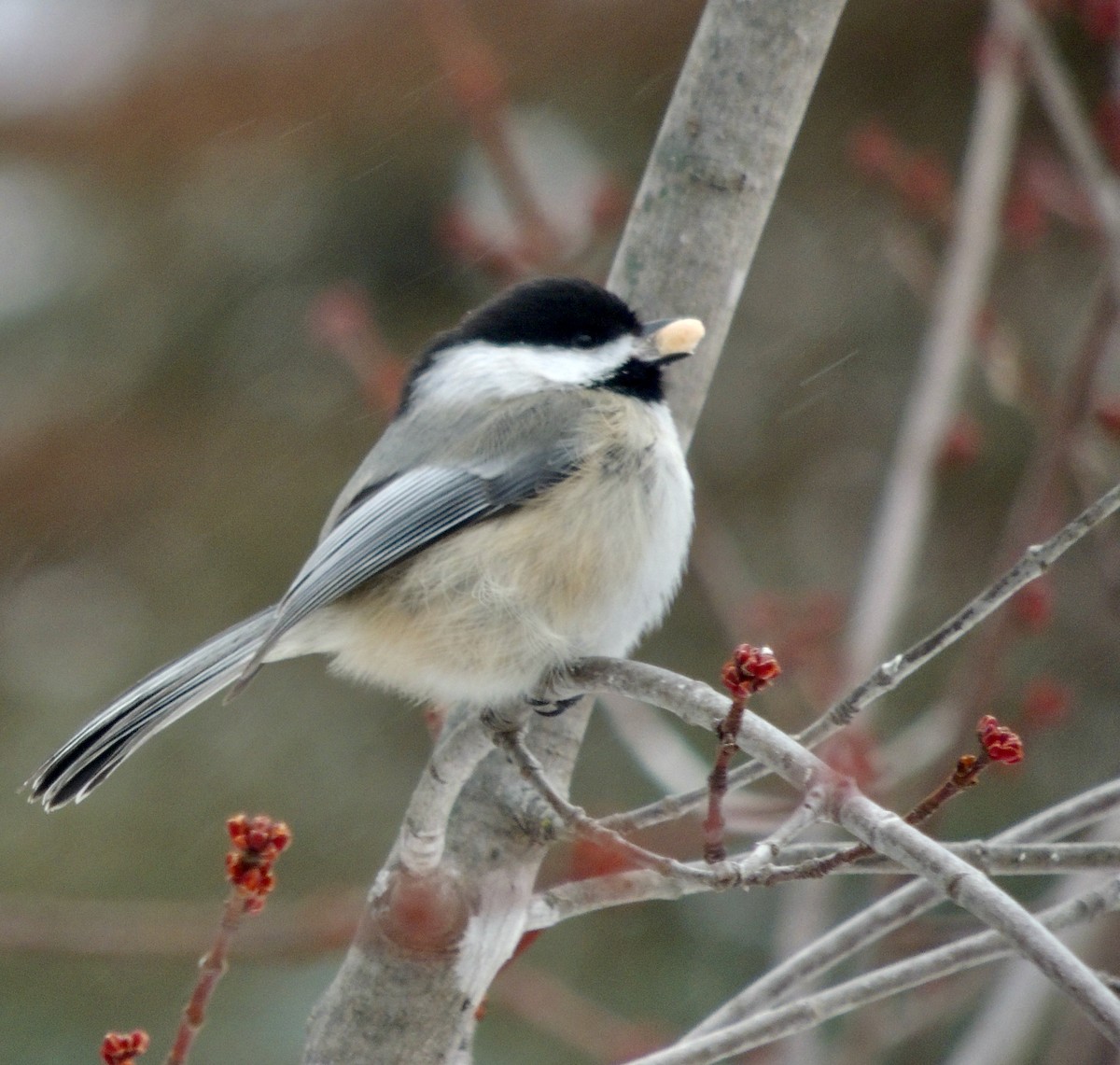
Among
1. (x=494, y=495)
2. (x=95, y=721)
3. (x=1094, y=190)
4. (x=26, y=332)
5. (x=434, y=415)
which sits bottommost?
(x=95, y=721)

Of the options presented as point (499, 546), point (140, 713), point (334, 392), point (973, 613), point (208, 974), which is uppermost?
point (334, 392)

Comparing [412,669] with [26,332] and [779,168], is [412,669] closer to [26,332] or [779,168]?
[779,168]

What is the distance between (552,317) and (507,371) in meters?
0.11

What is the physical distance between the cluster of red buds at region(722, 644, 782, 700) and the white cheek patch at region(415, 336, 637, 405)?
2.84 feet

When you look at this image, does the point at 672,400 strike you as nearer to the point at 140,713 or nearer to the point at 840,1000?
the point at 140,713

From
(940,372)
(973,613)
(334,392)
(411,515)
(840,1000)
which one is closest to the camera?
(973,613)

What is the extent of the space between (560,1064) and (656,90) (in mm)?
2738

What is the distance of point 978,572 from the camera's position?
3.77 metres

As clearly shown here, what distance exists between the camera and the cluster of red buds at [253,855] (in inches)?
46.4

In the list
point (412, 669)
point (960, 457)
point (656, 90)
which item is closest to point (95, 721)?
point (412, 669)

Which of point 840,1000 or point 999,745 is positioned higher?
point 999,745

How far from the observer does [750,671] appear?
1226 mm

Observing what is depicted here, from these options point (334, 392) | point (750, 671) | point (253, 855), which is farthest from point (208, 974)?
point (334, 392)

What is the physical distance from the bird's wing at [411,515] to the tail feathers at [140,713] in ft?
0.17
